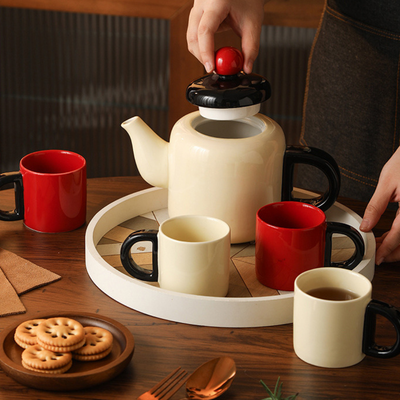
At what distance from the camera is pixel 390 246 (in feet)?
3.04

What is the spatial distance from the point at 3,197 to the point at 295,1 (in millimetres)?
1454

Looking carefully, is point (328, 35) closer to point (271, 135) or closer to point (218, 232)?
point (271, 135)

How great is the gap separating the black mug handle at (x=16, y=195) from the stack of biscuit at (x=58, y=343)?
0.38 m

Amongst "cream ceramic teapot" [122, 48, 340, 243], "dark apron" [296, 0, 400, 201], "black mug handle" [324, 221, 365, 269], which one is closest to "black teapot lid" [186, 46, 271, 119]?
"cream ceramic teapot" [122, 48, 340, 243]

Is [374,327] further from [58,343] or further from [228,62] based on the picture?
[228,62]

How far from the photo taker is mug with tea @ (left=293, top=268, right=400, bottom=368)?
2.14 ft

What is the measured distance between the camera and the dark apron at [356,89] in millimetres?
1356

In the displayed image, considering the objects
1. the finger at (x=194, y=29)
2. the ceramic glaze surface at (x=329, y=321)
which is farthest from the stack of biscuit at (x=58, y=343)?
the finger at (x=194, y=29)

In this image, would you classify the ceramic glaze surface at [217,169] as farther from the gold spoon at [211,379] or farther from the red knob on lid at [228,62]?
the gold spoon at [211,379]

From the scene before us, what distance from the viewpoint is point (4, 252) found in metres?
0.95

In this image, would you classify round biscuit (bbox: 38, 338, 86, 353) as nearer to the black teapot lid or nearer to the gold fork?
the gold fork

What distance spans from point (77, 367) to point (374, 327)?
13.7 inches

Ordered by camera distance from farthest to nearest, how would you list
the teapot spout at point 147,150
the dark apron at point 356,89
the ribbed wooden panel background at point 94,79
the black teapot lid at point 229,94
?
the ribbed wooden panel background at point 94,79 < the dark apron at point 356,89 < the teapot spout at point 147,150 < the black teapot lid at point 229,94

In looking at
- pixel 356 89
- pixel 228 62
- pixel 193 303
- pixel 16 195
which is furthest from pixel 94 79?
pixel 193 303
